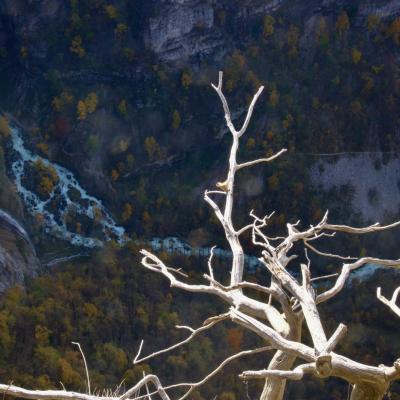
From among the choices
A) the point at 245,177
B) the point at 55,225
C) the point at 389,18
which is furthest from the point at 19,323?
the point at 389,18

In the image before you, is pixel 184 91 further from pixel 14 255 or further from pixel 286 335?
pixel 286 335

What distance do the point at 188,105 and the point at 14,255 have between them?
10.1 metres

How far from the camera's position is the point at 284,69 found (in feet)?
103

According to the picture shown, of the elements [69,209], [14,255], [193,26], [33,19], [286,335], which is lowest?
[69,209]

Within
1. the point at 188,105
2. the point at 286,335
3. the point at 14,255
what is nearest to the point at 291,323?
the point at 286,335

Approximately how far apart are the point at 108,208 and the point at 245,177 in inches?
235

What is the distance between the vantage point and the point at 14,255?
25.0 metres

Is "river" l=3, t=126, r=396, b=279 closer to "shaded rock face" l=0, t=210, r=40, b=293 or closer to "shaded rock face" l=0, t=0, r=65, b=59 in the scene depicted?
"shaded rock face" l=0, t=210, r=40, b=293

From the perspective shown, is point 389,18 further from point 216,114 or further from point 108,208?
point 108,208

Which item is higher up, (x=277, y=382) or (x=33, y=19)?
(x=277, y=382)

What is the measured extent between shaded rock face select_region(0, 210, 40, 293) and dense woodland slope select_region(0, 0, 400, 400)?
87 cm

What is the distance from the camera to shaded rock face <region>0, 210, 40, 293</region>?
24.1 metres

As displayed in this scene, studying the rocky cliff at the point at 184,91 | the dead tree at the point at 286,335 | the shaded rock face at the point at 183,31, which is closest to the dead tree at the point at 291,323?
the dead tree at the point at 286,335

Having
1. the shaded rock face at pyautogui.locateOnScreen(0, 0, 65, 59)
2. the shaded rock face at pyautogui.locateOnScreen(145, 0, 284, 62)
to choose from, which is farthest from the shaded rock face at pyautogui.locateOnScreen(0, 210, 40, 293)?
the shaded rock face at pyautogui.locateOnScreen(145, 0, 284, 62)
